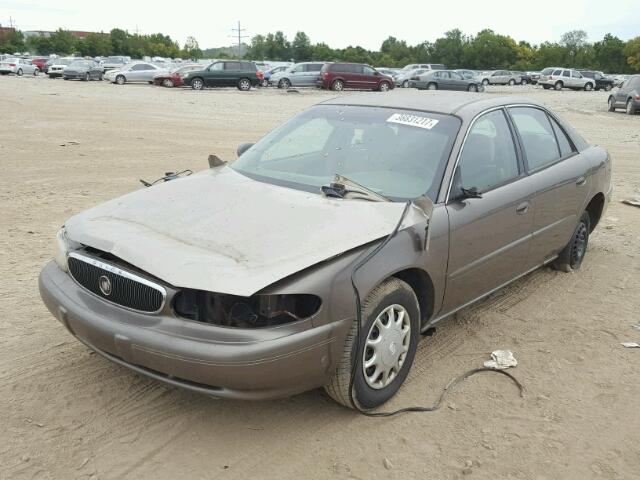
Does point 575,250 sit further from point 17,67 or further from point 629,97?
point 17,67

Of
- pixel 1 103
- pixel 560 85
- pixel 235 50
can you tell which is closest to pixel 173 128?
pixel 1 103

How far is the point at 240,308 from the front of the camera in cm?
292

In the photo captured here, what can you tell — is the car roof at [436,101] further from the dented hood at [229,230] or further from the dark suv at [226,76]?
the dark suv at [226,76]

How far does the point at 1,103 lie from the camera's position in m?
20.1

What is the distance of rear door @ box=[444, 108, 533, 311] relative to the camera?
390 centimetres

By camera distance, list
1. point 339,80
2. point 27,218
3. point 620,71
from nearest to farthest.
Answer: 1. point 27,218
2. point 339,80
3. point 620,71

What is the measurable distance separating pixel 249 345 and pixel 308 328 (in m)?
0.29

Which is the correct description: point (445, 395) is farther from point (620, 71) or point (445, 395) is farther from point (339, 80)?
point (620, 71)

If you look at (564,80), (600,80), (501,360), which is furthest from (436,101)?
(600,80)

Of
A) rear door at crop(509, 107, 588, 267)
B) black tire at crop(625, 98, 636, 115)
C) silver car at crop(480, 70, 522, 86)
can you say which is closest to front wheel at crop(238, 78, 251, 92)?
black tire at crop(625, 98, 636, 115)

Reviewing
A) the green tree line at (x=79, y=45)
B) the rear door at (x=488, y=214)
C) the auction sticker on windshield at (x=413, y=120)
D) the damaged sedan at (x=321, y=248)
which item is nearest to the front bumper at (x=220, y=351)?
the damaged sedan at (x=321, y=248)

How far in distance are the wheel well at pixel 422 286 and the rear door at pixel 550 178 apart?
1377 millimetres

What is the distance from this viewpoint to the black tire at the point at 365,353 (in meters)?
3.15

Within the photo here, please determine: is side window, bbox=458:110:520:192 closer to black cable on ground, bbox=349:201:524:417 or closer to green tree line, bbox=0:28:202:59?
black cable on ground, bbox=349:201:524:417
